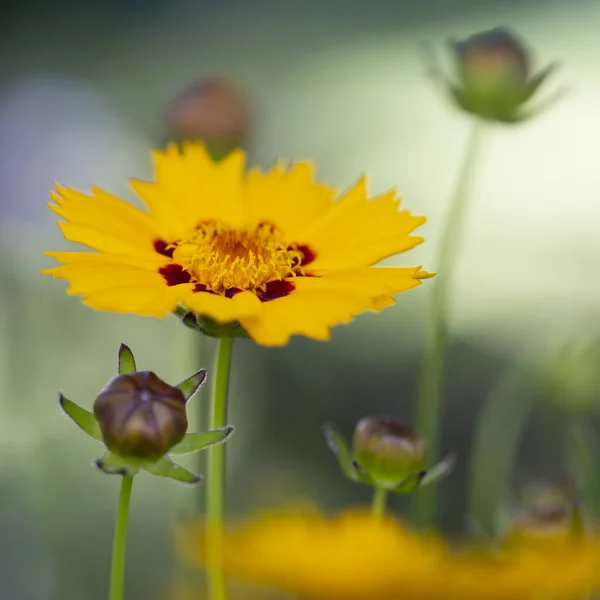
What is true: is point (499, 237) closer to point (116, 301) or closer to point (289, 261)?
point (289, 261)

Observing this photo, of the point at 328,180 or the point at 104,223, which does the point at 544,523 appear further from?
the point at 328,180

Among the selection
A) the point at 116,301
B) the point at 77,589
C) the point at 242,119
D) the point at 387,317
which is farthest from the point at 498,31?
the point at 387,317

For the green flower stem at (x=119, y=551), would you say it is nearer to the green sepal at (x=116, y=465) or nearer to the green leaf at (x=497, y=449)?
the green sepal at (x=116, y=465)

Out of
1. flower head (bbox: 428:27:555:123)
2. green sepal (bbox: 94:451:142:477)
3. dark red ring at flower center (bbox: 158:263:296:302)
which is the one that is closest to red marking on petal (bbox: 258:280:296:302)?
dark red ring at flower center (bbox: 158:263:296:302)

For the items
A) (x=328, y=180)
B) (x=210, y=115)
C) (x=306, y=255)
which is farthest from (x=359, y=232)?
(x=328, y=180)

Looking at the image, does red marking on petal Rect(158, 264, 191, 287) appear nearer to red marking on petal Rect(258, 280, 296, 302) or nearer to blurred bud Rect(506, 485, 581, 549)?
red marking on petal Rect(258, 280, 296, 302)

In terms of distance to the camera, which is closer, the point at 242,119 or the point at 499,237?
the point at 242,119
